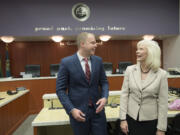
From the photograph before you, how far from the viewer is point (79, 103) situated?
125cm

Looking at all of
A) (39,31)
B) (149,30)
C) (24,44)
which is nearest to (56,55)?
(24,44)

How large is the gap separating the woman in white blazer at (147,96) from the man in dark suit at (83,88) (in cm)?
24

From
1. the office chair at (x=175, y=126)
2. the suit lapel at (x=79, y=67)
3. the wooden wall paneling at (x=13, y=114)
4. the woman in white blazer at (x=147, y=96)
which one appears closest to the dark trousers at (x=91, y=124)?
the woman in white blazer at (x=147, y=96)

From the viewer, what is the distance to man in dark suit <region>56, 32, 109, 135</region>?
4.05ft

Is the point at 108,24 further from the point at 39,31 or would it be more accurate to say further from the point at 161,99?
the point at 161,99

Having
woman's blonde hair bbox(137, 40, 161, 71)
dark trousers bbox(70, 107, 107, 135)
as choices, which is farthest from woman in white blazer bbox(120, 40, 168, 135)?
dark trousers bbox(70, 107, 107, 135)

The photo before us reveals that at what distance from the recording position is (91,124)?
4.29 ft

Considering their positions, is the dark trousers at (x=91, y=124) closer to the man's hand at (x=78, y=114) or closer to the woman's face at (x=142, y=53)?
the man's hand at (x=78, y=114)

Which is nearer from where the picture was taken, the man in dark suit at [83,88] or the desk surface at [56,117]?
the man in dark suit at [83,88]

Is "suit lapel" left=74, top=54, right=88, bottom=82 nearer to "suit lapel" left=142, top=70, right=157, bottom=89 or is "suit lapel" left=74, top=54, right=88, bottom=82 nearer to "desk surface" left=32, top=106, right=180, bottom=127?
"suit lapel" left=142, top=70, right=157, bottom=89

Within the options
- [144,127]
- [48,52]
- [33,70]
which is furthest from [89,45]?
[48,52]

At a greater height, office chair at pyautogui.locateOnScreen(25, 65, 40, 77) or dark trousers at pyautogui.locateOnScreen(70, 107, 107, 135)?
office chair at pyautogui.locateOnScreen(25, 65, 40, 77)

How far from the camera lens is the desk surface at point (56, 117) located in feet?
5.19

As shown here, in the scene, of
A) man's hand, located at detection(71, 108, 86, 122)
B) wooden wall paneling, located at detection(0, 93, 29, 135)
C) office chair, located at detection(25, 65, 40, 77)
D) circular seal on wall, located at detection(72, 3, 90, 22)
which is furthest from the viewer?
office chair, located at detection(25, 65, 40, 77)
